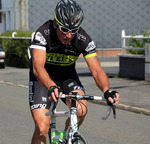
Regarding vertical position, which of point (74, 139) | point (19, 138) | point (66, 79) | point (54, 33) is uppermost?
point (54, 33)

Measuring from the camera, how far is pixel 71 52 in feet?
16.1

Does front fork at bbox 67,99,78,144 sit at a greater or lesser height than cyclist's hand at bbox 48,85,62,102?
lesser

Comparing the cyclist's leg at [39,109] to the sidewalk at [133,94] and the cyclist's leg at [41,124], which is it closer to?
the cyclist's leg at [41,124]

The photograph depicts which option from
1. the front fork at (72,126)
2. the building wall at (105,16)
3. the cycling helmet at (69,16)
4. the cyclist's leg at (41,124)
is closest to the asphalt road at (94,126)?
the cyclist's leg at (41,124)

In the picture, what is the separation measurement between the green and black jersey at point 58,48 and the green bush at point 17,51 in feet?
53.9

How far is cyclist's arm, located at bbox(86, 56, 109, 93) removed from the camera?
459 cm

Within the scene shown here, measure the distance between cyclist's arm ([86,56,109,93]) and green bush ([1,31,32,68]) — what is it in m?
16.7

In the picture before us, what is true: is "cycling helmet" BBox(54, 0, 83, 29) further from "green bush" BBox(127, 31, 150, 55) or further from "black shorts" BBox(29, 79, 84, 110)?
"green bush" BBox(127, 31, 150, 55)

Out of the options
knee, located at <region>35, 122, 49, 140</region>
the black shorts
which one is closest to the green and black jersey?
the black shorts

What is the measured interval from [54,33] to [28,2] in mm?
25668

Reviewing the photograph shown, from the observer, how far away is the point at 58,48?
4867 mm

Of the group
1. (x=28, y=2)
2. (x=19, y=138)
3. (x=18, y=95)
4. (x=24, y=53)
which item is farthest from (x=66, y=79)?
(x=28, y=2)

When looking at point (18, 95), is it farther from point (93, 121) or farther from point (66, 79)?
point (66, 79)

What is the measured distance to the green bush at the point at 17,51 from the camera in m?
21.7
